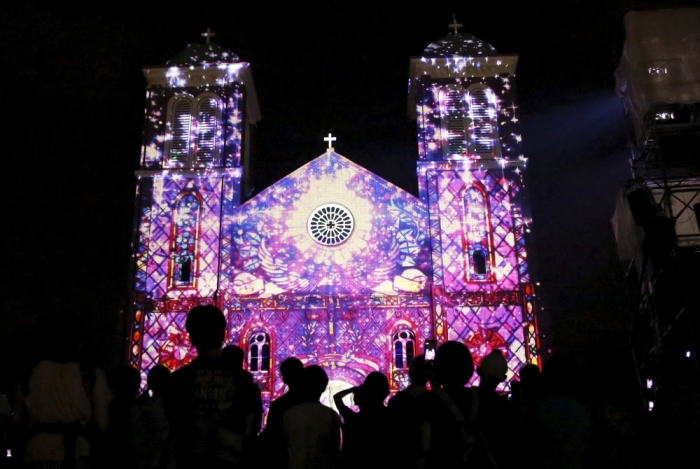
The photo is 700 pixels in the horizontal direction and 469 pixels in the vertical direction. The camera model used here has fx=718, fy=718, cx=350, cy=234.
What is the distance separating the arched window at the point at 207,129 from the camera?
2078 cm

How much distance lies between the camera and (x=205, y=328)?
179 inches

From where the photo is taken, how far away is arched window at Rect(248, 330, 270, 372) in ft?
60.2

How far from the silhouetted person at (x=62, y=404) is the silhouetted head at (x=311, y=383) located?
138 centimetres

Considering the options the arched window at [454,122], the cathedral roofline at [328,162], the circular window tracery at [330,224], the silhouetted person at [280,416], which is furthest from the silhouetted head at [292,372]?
the arched window at [454,122]

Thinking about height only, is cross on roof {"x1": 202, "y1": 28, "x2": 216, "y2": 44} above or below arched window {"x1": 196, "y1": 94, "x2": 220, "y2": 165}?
above

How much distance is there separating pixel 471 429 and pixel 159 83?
19154mm

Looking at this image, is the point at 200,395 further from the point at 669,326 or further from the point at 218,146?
the point at 218,146

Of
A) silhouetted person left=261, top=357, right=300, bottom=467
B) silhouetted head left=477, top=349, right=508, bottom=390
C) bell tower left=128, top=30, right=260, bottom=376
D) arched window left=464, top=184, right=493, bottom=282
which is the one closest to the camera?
silhouetted person left=261, top=357, right=300, bottom=467

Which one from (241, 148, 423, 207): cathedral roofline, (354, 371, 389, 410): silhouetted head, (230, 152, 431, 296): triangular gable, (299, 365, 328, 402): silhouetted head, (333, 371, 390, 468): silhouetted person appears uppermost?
(241, 148, 423, 207): cathedral roofline

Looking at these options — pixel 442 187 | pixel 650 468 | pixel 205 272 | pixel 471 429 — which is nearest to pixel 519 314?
pixel 442 187

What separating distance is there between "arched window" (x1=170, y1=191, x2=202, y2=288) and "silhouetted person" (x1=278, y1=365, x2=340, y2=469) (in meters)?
14.6

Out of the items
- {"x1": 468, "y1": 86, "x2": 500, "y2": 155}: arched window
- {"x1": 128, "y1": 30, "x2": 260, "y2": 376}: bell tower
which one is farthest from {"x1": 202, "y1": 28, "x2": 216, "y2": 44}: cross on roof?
{"x1": 468, "y1": 86, "x2": 500, "y2": 155}: arched window

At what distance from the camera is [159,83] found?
21.8m

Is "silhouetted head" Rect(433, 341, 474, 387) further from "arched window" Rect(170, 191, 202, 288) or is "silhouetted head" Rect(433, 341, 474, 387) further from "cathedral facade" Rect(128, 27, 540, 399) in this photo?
"arched window" Rect(170, 191, 202, 288)
